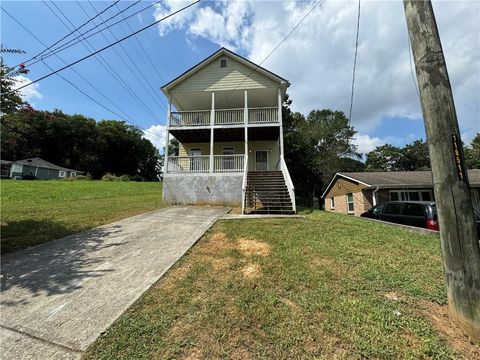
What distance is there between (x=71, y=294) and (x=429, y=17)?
5.80 m

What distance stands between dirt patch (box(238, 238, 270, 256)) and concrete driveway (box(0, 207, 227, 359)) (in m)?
1.17

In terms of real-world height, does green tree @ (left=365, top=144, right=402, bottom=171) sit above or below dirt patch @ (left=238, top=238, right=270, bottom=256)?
above

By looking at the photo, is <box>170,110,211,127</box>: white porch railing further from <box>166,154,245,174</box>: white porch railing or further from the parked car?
the parked car

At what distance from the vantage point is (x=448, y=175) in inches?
94.1

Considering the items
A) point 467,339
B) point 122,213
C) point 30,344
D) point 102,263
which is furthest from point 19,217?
point 467,339

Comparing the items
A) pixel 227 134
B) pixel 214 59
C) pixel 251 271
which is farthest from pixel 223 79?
pixel 251 271

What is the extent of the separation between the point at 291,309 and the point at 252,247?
229cm

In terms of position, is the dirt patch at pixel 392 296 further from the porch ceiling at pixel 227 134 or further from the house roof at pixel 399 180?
the house roof at pixel 399 180

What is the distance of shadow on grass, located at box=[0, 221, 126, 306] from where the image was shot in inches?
149

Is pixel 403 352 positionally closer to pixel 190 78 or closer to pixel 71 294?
pixel 71 294

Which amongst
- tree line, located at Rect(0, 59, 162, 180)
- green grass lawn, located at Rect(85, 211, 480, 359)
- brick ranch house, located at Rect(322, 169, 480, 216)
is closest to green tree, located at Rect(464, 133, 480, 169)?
brick ranch house, located at Rect(322, 169, 480, 216)

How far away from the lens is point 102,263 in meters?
4.62

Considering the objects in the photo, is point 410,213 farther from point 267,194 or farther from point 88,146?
point 88,146

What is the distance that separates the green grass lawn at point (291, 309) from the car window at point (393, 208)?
5.25m
